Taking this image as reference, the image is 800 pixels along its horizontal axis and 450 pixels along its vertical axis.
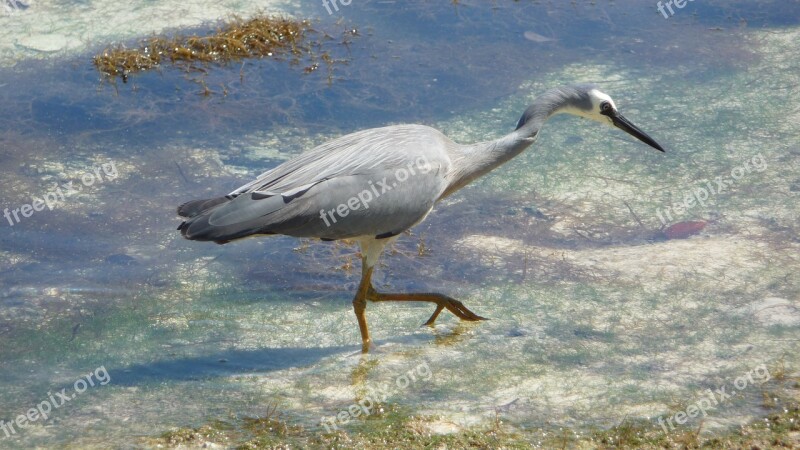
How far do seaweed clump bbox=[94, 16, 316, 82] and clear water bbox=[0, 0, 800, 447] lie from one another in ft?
0.69

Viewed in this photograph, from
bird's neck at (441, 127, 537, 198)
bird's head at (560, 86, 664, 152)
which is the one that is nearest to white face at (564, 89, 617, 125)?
bird's head at (560, 86, 664, 152)

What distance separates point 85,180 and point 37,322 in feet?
6.39

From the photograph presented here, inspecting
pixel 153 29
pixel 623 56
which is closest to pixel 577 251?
pixel 623 56

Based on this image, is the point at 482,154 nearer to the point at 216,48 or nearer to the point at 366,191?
the point at 366,191

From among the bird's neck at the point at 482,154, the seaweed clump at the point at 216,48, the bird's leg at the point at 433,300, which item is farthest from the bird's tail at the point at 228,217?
the seaweed clump at the point at 216,48

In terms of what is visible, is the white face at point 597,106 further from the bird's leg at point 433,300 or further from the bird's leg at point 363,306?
the bird's leg at point 363,306

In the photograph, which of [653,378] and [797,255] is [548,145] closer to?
[797,255]

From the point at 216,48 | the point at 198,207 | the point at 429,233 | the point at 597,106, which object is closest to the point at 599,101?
the point at 597,106

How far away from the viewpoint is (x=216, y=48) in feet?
31.5

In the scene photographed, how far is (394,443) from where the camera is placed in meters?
4.80

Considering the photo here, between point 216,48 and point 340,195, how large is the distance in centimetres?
430

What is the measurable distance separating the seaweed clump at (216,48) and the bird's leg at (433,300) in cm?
396

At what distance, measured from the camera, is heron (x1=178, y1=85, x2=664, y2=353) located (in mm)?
5730

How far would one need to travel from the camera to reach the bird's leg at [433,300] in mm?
6148
